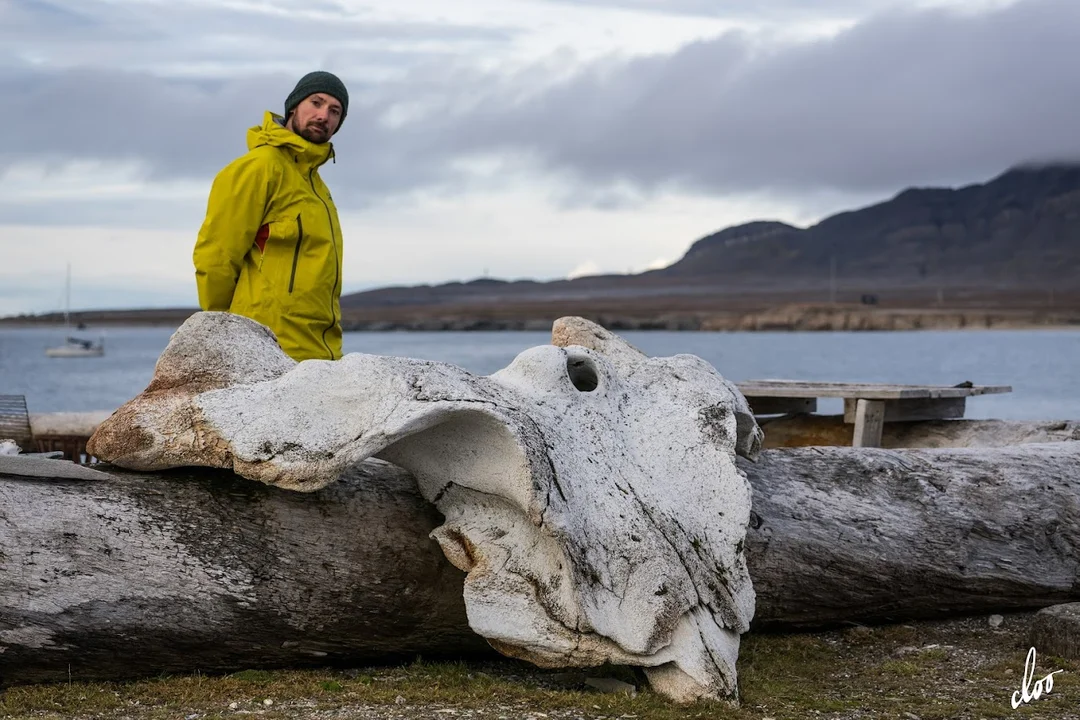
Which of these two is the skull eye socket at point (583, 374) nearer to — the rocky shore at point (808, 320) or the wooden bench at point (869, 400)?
the wooden bench at point (869, 400)

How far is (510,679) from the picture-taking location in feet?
19.3

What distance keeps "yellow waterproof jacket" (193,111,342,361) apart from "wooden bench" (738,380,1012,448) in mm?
4294

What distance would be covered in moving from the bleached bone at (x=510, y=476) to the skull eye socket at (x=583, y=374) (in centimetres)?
32

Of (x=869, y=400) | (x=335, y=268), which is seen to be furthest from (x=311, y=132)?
(x=869, y=400)

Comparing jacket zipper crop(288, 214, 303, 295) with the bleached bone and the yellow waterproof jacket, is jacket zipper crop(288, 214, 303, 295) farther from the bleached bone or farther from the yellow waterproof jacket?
the bleached bone

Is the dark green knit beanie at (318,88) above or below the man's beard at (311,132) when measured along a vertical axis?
above

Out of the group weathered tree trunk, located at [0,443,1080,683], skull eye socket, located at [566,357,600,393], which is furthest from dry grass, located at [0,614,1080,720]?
skull eye socket, located at [566,357,600,393]

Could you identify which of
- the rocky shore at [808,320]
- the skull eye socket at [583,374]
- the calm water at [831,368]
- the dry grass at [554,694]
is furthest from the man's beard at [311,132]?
the rocky shore at [808,320]

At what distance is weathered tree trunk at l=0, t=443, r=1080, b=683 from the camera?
5309 millimetres

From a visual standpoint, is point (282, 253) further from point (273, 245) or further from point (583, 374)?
point (583, 374)

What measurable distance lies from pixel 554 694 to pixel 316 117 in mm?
3368

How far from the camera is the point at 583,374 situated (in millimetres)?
6598

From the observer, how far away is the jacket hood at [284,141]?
22.0 ft

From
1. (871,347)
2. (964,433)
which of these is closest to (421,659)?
(964,433)
